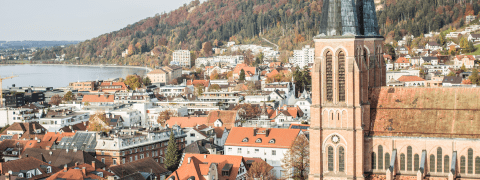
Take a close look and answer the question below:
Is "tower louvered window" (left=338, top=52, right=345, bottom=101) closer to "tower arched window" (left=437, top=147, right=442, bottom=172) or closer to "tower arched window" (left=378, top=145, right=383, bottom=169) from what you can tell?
"tower arched window" (left=378, top=145, right=383, bottom=169)

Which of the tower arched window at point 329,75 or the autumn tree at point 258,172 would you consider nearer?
the tower arched window at point 329,75

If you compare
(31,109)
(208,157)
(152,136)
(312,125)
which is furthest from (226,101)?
(312,125)

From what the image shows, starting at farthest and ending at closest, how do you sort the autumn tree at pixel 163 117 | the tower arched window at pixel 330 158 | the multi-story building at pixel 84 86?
the multi-story building at pixel 84 86, the autumn tree at pixel 163 117, the tower arched window at pixel 330 158

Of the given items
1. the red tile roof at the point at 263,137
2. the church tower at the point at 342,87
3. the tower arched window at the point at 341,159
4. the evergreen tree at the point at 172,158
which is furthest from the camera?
the evergreen tree at the point at 172,158

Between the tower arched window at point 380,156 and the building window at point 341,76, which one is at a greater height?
the building window at point 341,76

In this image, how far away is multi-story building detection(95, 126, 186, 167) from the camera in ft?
167

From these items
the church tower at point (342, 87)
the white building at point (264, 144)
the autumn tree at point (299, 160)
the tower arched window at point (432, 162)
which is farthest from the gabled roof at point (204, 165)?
the tower arched window at point (432, 162)

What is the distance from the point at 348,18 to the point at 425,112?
240 inches

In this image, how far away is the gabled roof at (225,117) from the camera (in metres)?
64.1

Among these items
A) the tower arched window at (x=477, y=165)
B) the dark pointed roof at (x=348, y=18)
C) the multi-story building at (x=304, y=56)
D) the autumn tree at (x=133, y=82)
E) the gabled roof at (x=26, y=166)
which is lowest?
the gabled roof at (x=26, y=166)

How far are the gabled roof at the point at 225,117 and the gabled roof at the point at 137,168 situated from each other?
18697 mm

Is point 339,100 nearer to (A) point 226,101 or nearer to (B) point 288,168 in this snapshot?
(B) point 288,168

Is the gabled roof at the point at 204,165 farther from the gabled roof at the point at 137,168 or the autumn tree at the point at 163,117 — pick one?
the autumn tree at the point at 163,117

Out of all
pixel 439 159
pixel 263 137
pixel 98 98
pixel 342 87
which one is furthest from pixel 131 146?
pixel 98 98
